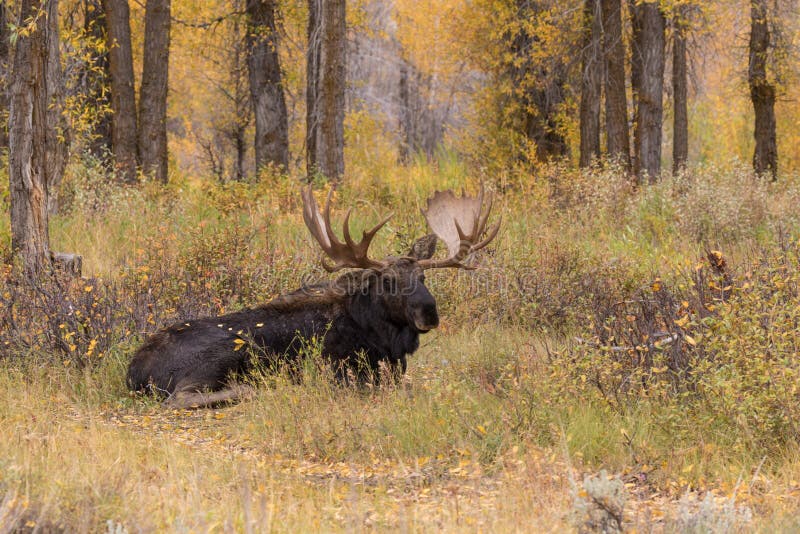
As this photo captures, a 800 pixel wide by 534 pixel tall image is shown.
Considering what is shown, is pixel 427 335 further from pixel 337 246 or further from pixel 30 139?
pixel 30 139

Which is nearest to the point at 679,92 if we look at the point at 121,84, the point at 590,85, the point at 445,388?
the point at 590,85

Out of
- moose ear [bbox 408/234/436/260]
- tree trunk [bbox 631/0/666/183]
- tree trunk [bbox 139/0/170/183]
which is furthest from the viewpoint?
tree trunk [bbox 139/0/170/183]

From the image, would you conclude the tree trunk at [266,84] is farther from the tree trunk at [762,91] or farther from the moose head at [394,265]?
the moose head at [394,265]

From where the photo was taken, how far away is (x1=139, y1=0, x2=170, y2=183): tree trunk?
55.7 ft

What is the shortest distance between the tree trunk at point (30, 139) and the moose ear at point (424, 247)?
3.64m

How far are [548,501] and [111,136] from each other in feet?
55.5

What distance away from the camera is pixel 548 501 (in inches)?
177

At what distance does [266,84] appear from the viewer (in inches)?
770

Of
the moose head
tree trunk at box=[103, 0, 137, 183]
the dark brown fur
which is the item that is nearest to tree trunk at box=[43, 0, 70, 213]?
tree trunk at box=[103, 0, 137, 183]

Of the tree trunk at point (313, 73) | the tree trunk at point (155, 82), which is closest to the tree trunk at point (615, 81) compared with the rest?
the tree trunk at point (313, 73)

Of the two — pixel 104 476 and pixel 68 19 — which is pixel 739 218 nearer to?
pixel 104 476

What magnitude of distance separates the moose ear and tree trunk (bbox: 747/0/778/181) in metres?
13.8

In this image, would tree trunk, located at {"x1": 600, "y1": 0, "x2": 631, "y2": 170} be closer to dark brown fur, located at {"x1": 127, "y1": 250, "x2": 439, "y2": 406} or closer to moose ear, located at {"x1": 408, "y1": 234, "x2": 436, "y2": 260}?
moose ear, located at {"x1": 408, "y1": 234, "x2": 436, "y2": 260}

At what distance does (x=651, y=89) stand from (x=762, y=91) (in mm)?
4587
